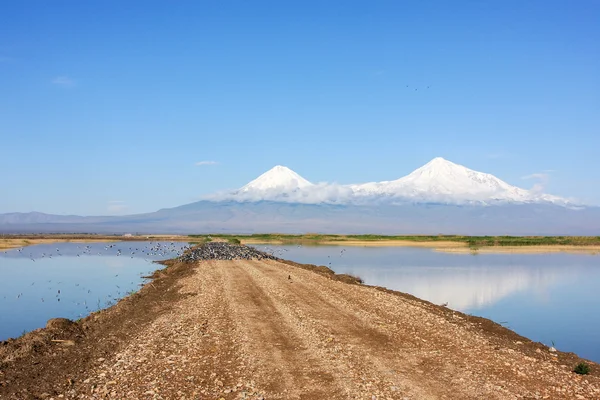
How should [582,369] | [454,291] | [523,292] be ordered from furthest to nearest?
[523,292] → [454,291] → [582,369]

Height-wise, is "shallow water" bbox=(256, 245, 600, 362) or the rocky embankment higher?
the rocky embankment

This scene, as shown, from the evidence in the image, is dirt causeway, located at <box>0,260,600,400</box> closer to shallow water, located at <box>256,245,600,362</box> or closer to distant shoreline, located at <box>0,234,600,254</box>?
shallow water, located at <box>256,245,600,362</box>

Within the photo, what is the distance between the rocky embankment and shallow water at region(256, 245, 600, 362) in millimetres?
4015

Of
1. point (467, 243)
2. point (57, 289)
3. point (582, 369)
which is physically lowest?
point (57, 289)

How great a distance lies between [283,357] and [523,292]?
94.7ft

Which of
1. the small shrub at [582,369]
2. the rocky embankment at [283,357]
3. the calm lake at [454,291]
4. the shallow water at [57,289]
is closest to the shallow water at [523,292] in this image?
the calm lake at [454,291]

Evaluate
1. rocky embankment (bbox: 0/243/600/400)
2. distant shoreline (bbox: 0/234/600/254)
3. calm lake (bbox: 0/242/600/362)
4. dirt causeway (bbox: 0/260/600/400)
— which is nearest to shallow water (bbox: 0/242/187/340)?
calm lake (bbox: 0/242/600/362)

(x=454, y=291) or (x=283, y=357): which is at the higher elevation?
(x=283, y=357)

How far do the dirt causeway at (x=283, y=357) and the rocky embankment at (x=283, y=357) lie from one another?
4 cm

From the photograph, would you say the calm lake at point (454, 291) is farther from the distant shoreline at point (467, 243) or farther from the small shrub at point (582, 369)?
the distant shoreline at point (467, 243)

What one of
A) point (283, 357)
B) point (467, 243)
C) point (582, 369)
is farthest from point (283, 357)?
point (467, 243)

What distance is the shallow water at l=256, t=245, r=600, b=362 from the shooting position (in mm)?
24031

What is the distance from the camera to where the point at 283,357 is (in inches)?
585

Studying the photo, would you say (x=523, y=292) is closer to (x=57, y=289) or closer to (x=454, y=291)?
(x=454, y=291)
